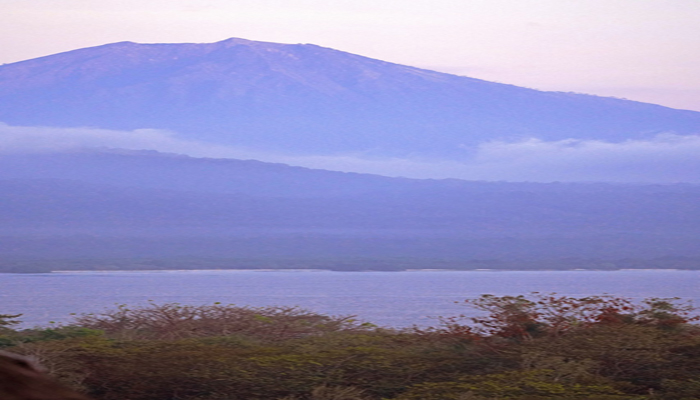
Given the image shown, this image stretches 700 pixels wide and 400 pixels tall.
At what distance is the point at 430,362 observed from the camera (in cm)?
1066

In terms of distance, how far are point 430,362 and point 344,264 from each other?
109507 mm

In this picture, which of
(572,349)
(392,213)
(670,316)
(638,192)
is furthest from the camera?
(638,192)

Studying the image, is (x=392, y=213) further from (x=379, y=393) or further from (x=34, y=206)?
(x=379, y=393)

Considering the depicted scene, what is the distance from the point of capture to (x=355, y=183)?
181 m

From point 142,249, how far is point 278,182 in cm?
5096

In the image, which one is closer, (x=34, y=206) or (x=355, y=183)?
(x=34, y=206)

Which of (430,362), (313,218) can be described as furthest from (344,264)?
(430,362)

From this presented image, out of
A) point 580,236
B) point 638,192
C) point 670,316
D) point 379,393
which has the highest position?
point 638,192

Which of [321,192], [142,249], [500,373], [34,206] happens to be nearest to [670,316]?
[500,373]

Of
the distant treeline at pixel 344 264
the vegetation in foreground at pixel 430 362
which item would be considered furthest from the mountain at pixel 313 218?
the vegetation in foreground at pixel 430 362

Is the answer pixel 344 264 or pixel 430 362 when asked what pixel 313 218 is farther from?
pixel 430 362

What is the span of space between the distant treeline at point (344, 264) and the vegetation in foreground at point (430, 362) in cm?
10415

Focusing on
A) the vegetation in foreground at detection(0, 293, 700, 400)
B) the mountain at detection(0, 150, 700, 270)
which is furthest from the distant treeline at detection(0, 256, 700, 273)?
the vegetation in foreground at detection(0, 293, 700, 400)

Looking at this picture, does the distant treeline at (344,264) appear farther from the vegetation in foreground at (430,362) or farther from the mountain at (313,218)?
the vegetation in foreground at (430,362)
